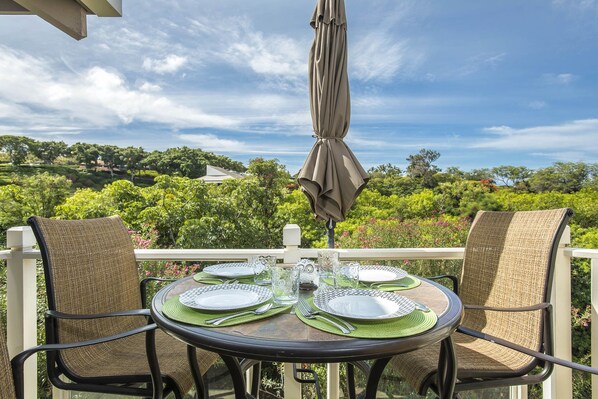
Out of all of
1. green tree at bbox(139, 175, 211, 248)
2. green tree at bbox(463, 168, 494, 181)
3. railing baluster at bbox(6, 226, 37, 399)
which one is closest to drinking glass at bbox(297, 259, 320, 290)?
railing baluster at bbox(6, 226, 37, 399)

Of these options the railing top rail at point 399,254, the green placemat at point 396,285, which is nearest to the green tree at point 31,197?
the railing top rail at point 399,254

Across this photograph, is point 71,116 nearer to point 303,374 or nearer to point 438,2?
point 438,2

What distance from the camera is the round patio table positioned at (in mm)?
979

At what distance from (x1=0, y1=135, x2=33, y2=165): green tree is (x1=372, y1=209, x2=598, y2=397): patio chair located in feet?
33.8

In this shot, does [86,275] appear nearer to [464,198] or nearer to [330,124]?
[330,124]

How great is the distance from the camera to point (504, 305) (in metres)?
1.82

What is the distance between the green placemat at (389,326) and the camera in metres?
1.04

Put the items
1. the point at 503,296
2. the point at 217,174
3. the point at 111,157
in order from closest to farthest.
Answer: the point at 503,296
the point at 217,174
the point at 111,157

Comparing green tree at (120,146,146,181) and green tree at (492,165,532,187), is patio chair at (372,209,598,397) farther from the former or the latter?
green tree at (120,146,146,181)

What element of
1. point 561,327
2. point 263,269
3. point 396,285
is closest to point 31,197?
point 263,269

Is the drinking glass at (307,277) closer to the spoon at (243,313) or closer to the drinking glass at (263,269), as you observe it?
the drinking glass at (263,269)

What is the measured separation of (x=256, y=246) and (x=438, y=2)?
29.4 ft

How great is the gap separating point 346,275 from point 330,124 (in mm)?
1108

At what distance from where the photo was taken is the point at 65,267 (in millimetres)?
1668
